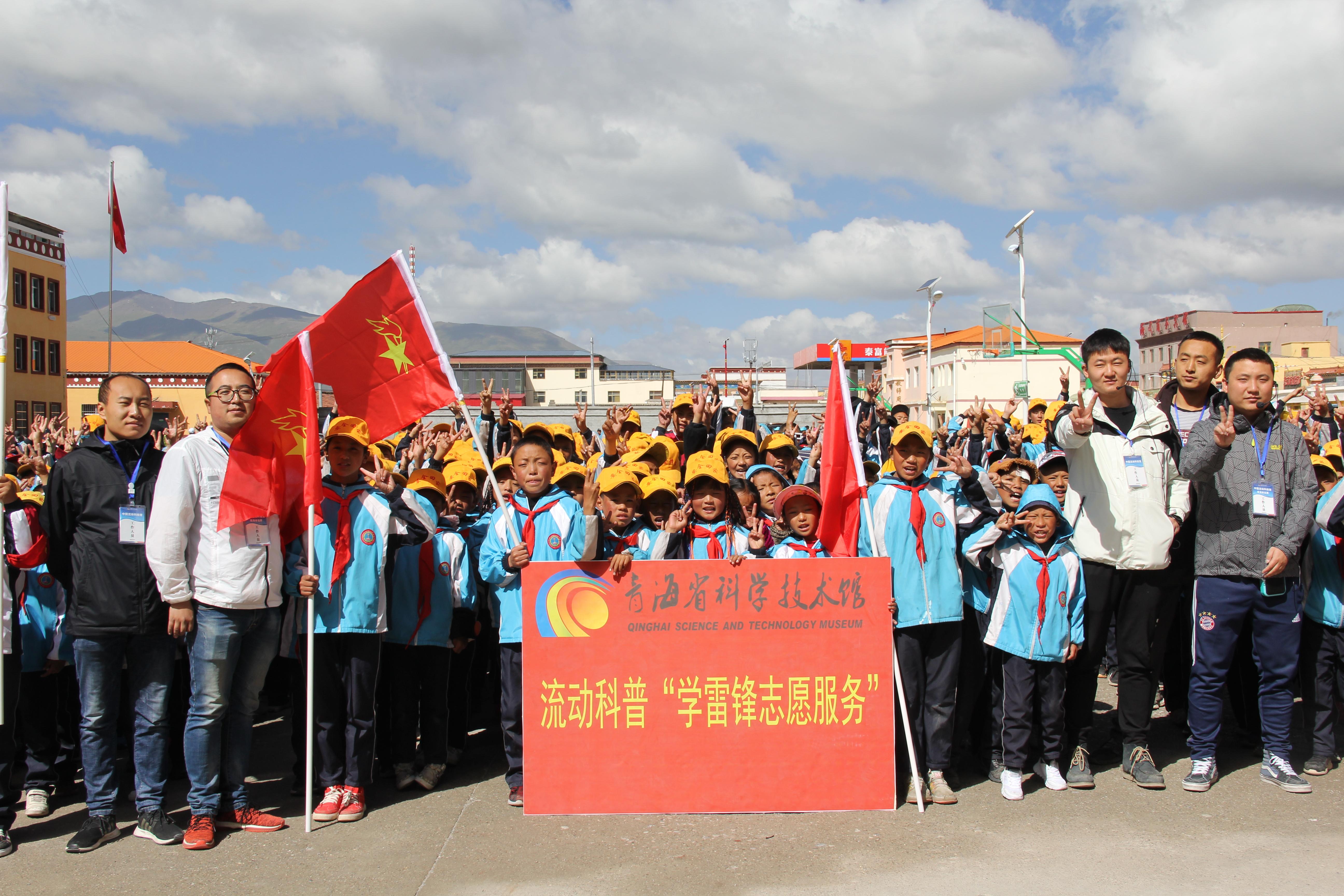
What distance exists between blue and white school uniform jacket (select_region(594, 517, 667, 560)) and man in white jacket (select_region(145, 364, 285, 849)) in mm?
1628

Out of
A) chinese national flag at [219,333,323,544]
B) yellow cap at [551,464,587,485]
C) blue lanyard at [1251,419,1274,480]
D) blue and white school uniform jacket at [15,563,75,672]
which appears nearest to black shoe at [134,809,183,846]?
blue and white school uniform jacket at [15,563,75,672]

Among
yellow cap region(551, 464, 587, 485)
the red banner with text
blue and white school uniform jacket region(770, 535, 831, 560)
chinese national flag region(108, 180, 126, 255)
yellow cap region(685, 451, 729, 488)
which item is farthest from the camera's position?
chinese national flag region(108, 180, 126, 255)

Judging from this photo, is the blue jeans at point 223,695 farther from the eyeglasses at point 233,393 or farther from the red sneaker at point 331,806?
the eyeglasses at point 233,393

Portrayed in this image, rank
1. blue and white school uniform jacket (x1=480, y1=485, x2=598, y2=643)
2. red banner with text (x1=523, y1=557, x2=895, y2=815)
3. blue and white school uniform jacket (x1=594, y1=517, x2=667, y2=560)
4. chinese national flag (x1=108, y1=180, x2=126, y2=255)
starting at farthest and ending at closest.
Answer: chinese national flag (x1=108, y1=180, x2=126, y2=255), blue and white school uniform jacket (x1=594, y1=517, x2=667, y2=560), blue and white school uniform jacket (x1=480, y1=485, x2=598, y2=643), red banner with text (x1=523, y1=557, x2=895, y2=815)

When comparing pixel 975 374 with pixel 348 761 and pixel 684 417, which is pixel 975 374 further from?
pixel 348 761

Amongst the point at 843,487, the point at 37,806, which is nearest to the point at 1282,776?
the point at 843,487

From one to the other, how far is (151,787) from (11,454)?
8905mm

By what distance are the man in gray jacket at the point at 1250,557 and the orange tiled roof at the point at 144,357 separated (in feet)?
245

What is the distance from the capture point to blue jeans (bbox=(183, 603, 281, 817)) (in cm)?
479

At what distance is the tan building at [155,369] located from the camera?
6194cm

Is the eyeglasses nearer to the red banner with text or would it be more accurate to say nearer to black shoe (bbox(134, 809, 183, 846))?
the red banner with text

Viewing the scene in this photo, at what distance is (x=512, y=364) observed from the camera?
89.4 m

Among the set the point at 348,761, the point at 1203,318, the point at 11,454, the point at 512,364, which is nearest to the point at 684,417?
the point at 348,761

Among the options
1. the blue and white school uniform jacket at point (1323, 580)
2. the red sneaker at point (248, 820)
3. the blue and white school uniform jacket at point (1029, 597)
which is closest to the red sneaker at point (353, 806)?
the red sneaker at point (248, 820)
